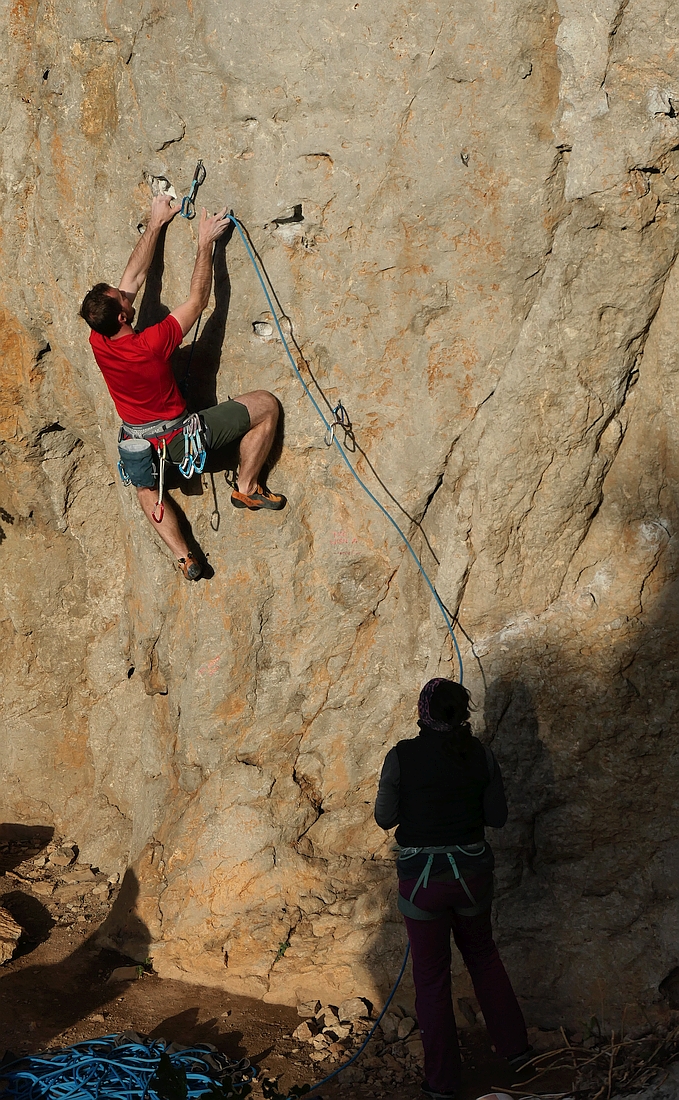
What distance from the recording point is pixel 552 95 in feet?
13.3

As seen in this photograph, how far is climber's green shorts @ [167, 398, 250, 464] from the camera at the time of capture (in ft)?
14.8

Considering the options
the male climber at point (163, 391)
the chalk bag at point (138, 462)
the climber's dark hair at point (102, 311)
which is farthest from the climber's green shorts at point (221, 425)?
the climber's dark hair at point (102, 311)

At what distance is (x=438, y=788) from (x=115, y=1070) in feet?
7.14

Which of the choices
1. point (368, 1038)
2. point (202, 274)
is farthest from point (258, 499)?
point (368, 1038)

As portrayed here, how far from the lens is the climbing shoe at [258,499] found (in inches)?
186

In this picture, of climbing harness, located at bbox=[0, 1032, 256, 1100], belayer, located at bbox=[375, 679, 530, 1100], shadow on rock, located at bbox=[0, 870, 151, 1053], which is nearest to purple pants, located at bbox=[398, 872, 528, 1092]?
belayer, located at bbox=[375, 679, 530, 1100]

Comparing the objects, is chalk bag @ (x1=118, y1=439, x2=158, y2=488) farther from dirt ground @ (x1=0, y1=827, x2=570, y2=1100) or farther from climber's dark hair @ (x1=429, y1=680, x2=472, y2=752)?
dirt ground @ (x1=0, y1=827, x2=570, y2=1100)

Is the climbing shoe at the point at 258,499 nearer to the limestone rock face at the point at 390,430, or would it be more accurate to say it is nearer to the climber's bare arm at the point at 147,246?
the limestone rock face at the point at 390,430

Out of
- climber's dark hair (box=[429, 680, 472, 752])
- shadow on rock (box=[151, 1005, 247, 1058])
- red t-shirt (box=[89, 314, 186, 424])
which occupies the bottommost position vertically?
shadow on rock (box=[151, 1005, 247, 1058])

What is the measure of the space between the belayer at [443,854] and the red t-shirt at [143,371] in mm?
1906

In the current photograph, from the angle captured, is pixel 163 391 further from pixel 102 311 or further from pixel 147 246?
pixel 147 246

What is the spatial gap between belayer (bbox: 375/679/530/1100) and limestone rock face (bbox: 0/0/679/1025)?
2.36 feet

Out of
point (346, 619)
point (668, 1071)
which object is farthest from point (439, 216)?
point (668, 1071)

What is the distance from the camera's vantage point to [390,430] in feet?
15.2
